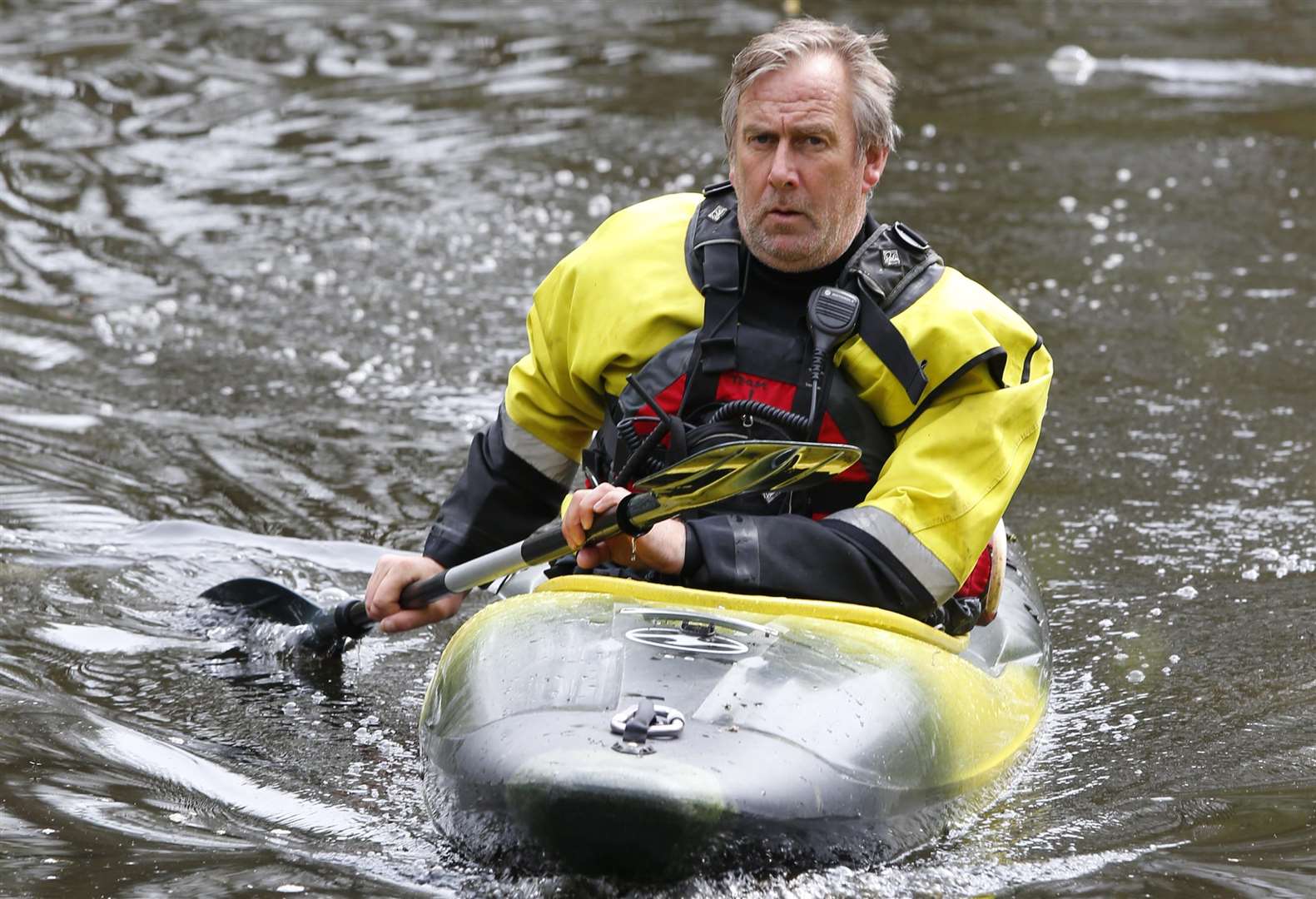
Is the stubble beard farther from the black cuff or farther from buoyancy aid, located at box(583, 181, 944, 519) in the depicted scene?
the black cuff

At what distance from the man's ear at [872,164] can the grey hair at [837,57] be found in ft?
0.05

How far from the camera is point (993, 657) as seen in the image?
12.9 ft

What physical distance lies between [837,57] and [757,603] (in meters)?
1.12

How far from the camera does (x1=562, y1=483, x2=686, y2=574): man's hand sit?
3.26 m

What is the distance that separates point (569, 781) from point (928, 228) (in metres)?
6.59

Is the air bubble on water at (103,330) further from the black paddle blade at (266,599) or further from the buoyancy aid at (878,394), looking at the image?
the buoyancy aid at (878,394)

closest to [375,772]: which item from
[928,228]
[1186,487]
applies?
[1186,487]

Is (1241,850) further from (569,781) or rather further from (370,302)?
(370,302)

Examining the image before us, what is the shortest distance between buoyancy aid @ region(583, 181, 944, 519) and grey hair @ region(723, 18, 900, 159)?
0.22 meters

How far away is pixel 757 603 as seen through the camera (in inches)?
134

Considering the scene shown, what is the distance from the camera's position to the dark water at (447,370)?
3533 mm

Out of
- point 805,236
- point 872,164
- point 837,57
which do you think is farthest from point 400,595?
point 837,57

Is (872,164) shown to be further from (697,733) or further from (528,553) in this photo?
(697,733)

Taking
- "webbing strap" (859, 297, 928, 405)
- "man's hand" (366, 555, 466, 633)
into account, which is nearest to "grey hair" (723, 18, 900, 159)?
"webbing strap" (859, 297, 928, 405)
